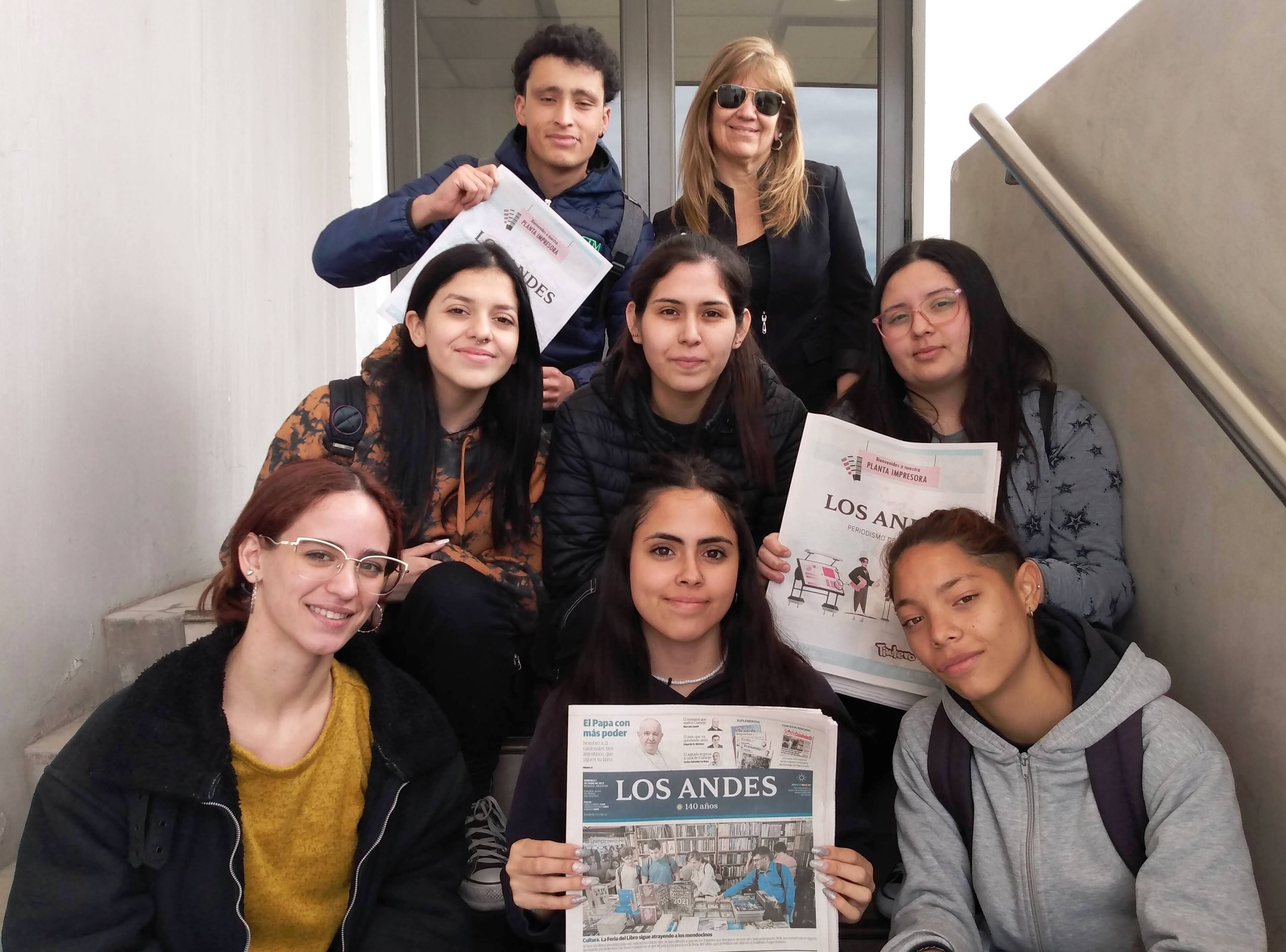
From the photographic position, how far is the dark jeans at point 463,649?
2.08 meters

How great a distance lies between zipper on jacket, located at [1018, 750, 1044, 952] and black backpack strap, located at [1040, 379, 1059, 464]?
0.79m

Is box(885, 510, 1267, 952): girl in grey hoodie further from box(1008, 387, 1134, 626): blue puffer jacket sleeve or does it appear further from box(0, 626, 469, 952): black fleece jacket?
box(0, 626, 469, 952): black fleece jacket

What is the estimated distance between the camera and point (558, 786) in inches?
70.1

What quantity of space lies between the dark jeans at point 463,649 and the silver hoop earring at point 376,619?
9 centimetres

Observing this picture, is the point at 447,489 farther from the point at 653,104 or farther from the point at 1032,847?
the point at 653,104

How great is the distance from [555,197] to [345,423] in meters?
1.08

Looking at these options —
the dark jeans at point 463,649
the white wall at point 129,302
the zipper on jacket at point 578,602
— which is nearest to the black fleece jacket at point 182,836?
the dark jeans at point 463,649

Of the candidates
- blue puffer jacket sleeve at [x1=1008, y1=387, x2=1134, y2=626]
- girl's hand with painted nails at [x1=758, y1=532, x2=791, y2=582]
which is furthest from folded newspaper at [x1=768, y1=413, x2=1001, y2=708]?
blue puffer jacket sleeve at [x1=1008, y1=387, x2=1134, y2=626]

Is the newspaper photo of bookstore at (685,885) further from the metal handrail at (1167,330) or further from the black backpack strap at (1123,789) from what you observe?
the metal handrail at (1167,330)

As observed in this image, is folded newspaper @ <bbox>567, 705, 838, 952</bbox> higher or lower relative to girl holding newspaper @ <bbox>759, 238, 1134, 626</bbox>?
lower

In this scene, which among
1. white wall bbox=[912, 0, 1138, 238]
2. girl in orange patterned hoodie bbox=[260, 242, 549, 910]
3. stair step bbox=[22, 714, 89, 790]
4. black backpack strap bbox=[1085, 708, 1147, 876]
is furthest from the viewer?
white wall bbox=[912, 0, 1138, 238]

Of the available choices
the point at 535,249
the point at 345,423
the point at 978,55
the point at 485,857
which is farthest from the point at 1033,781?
the point at 978,55

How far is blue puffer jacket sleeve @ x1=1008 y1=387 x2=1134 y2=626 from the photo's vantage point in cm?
213

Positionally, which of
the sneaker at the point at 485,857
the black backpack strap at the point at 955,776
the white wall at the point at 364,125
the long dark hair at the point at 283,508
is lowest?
the sneaker at the point at 485,857
